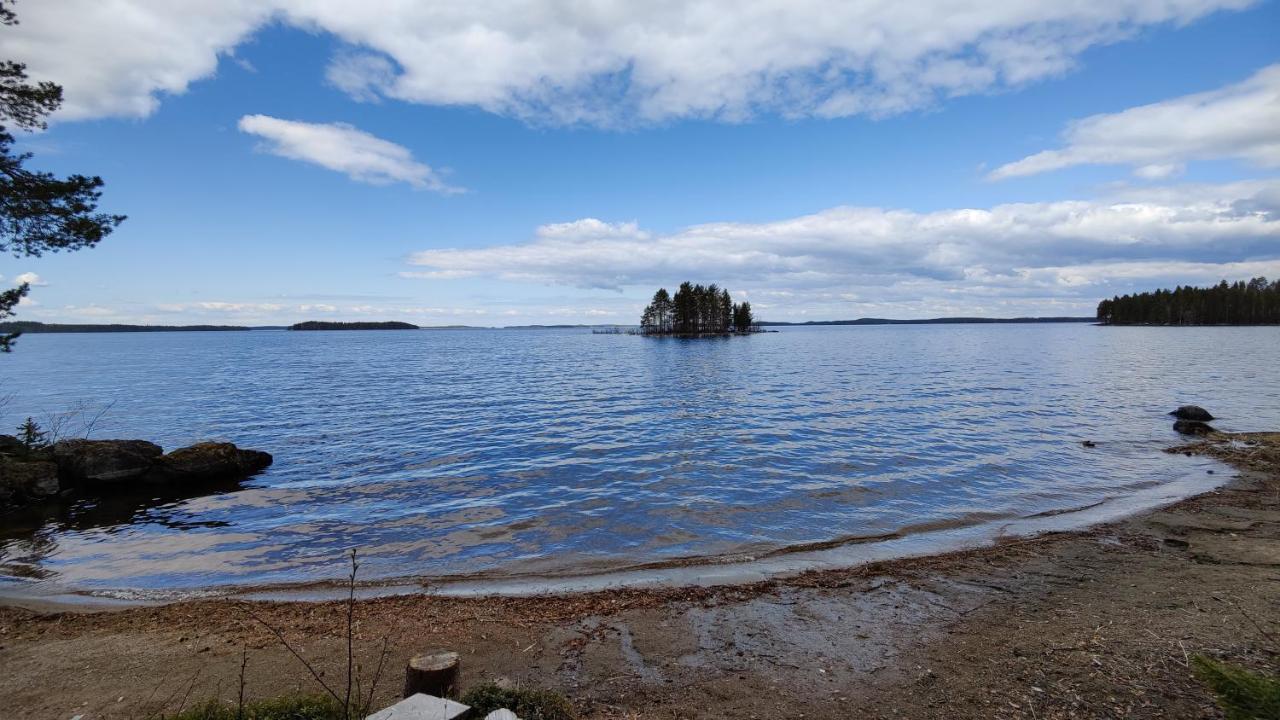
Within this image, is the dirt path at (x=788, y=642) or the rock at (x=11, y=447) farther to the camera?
the rock at (x=11, y=447)

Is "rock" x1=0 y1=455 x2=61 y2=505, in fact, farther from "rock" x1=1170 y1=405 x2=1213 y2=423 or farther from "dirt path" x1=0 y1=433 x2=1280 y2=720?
"rock" x1=1170 y1=405 x2=1213 y2=423

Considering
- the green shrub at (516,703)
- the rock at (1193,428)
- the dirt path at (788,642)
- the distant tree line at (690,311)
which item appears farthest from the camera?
the distant tree line at (690,311)

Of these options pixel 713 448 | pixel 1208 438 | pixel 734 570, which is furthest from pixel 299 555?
pixel 1208 438

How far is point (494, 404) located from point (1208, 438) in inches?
1499

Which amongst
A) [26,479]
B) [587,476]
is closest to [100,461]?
[26,479]

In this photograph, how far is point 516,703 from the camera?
5273mm

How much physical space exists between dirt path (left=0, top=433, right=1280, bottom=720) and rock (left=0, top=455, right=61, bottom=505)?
10856mm

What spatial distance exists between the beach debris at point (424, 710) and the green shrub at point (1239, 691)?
538 centimetres

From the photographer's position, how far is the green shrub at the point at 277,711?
5078 millimetres

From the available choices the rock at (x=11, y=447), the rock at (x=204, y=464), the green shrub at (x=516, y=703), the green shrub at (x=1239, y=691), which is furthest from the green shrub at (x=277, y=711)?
the rock at (x=11, y=447)

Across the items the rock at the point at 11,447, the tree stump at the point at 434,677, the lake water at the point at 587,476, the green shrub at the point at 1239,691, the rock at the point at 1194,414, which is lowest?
the lake water at the point at 587,476

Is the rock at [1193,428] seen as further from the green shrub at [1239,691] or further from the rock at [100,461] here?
the rock at [100,461]

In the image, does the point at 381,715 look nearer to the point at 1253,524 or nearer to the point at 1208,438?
the point at 1253,524

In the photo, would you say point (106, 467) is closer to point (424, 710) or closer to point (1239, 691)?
point (424, 710)
